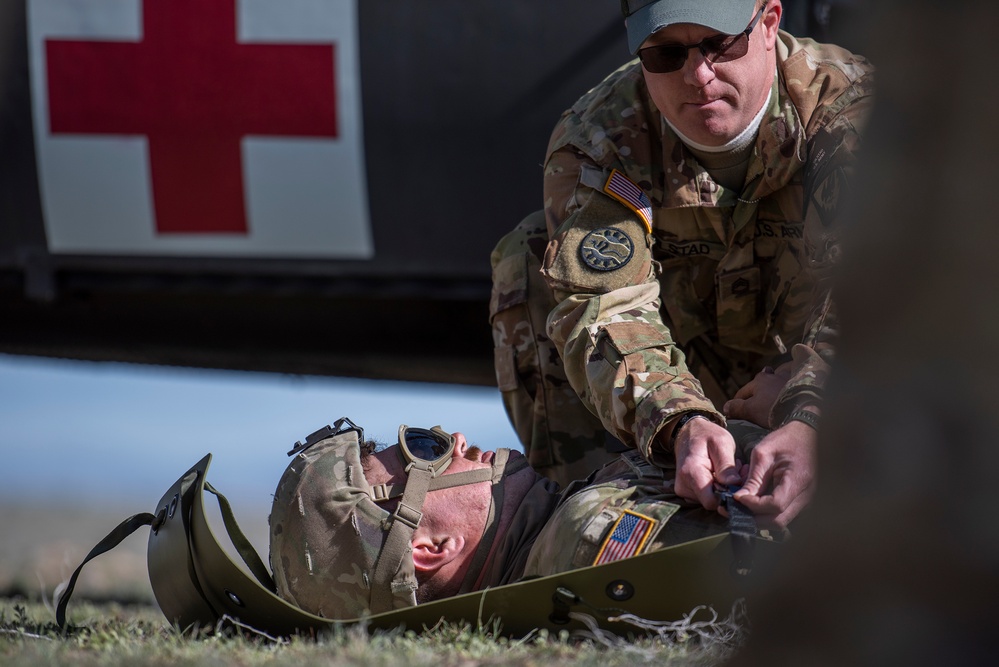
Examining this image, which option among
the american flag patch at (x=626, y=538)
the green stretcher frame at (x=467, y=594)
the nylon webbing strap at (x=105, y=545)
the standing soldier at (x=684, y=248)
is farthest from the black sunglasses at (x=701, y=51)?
the nylon webbing strap at (x=105, y=545)

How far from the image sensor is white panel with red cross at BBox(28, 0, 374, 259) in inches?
178

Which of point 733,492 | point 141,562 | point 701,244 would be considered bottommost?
point 141,562

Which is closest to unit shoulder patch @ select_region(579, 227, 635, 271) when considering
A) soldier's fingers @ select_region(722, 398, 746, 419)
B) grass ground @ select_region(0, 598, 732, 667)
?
soldier's fingers @ select_region(722, 398, 746, 419)

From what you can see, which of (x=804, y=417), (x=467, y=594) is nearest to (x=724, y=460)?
(x=804, y=417)

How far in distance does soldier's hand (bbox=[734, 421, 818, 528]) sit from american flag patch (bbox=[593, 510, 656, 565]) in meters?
0.21

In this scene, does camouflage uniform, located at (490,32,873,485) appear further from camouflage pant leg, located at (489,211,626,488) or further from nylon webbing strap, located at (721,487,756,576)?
nylon webbing strap, located at (721,487,756,576)

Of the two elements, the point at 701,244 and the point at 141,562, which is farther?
the point at 141,562

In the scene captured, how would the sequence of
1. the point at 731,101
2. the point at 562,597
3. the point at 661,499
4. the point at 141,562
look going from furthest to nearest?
the point at 141,562 → the point at 731,101 → the point at 661,499 → the point at 562,597

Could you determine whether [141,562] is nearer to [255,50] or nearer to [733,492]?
[255,50]

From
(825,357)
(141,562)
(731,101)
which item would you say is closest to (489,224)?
(731,101)

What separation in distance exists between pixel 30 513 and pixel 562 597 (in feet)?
54.7

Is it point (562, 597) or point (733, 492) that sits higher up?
point (733, 492)

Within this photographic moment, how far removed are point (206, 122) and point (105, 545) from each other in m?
2.43

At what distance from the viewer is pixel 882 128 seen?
1112 millimetres
